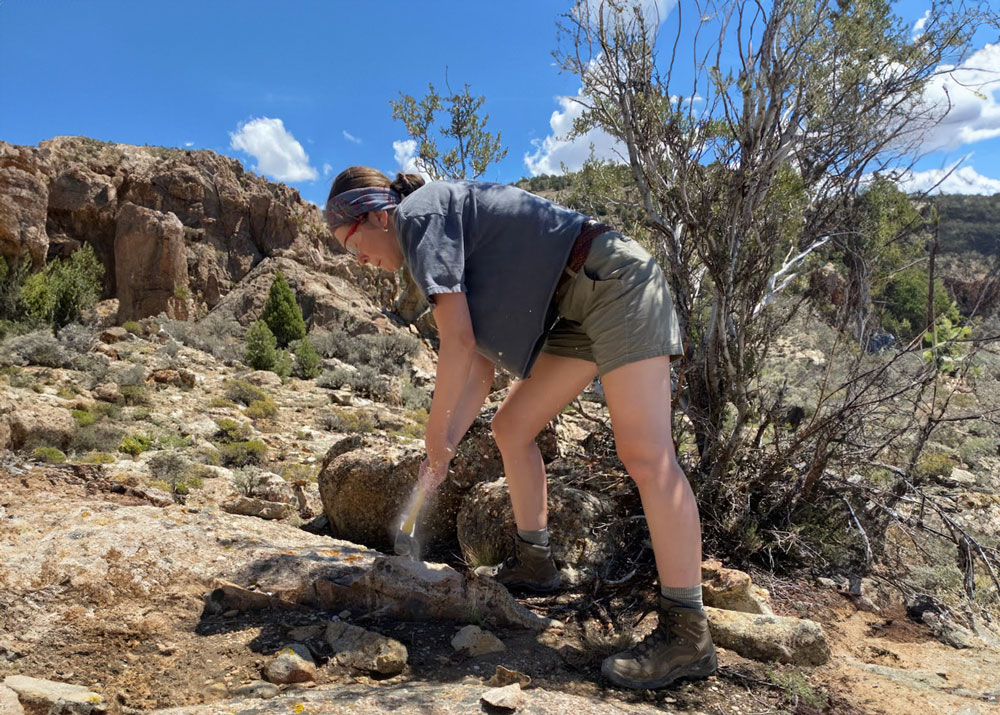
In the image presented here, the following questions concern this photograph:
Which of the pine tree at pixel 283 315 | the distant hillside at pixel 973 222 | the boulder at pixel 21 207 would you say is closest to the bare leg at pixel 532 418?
the pine tree at pixel 283 315

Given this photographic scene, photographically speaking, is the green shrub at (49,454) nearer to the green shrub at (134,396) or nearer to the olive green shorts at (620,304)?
the green shrub at (134,396)

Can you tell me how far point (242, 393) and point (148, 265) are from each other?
9.80 m

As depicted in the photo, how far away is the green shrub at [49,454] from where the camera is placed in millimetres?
5266

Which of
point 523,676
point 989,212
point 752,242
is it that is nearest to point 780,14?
point 752,242

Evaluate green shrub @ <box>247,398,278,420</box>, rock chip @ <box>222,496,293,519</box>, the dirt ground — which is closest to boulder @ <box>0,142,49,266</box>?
green shrub @ <box>247,398,278,420</box>

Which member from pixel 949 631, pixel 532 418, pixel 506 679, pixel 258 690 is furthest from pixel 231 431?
pixel 949 631

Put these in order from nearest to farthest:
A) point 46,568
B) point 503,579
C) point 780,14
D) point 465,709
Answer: point 465,709, point 46,568, point 503,579, point 780,14

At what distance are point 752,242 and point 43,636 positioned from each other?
3284mm

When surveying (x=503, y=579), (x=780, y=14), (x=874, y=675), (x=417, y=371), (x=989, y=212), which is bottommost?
(x=874, y=675)

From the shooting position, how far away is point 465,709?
1563 mm

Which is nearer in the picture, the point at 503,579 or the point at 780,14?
the point at 503,579

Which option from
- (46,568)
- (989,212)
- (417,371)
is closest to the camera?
(46,568)

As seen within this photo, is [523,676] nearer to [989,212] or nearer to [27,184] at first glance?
[27,184]

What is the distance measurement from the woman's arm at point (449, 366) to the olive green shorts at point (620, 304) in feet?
1.10
